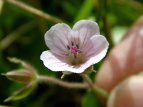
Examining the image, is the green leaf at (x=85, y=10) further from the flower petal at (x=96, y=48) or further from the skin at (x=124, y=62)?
the flower petal at (x=96, y=48)

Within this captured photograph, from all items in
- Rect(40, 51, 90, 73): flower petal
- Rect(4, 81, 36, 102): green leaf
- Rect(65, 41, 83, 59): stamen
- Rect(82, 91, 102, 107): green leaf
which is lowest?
Rect(4, 81, 36, 102): green leaf

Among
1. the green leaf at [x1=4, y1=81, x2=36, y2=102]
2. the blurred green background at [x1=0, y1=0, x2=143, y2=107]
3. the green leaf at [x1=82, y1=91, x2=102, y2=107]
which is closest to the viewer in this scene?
the green leaf at [x1=4, y1=81, x2=36, y2=102]

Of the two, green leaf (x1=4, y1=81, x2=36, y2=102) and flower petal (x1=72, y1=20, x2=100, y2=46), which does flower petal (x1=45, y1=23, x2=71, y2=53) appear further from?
green leaf (x1=4, y1=81, x2=36, y2=102)

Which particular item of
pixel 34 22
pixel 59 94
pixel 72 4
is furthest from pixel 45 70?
pixel 72 4

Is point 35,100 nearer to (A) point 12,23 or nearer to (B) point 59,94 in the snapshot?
(B) point 59,94

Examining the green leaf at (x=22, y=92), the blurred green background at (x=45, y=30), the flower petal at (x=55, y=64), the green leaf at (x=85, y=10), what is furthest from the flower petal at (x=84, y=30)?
the green leaf at (x=85, y=10)

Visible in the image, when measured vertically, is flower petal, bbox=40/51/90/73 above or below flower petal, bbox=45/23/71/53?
below

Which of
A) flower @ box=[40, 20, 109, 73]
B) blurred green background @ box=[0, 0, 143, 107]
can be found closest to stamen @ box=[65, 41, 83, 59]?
flower @ box=[40, 20, 109, 73]
